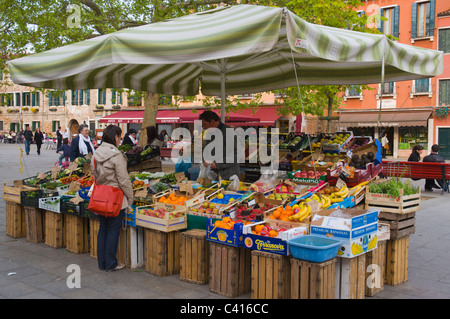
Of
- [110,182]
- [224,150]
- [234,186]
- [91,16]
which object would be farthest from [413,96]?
[110,182]

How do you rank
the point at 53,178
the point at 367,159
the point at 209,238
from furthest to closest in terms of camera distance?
the point at 53,178, the point at 367,159, the point at 209,238

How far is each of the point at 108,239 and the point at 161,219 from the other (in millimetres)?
753

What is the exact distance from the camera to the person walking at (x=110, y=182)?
491cm


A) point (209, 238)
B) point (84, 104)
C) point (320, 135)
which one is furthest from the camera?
point (84, 104)

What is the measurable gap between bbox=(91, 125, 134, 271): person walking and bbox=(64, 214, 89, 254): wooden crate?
0.84m

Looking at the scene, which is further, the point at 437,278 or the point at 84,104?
the point at 84,104

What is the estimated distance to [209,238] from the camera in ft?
14.5

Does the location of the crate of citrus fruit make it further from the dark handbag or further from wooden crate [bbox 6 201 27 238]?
wooden crate [bbox 6 201 27 238]

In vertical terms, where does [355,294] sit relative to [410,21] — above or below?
below

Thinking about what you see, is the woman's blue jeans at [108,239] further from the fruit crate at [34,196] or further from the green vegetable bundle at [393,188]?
the green vegetable bundle at [393,188]

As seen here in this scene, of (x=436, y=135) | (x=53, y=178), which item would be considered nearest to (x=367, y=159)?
(x=53, y=178)

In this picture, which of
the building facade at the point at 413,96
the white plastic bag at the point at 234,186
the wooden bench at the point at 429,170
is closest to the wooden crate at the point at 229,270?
the white plastic bag at the point at 234,186
